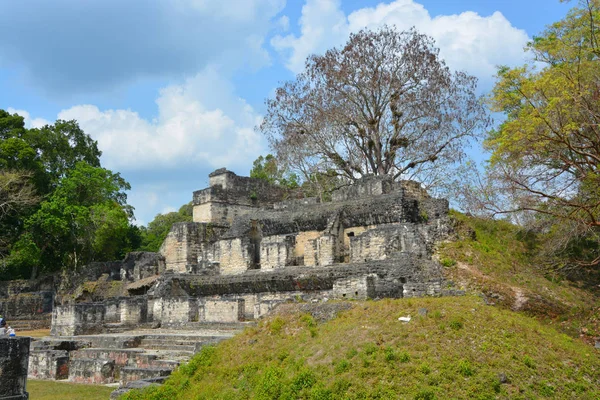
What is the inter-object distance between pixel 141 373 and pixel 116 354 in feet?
10.7

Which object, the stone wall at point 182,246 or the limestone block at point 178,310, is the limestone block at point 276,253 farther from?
the stone wall at point 182,246

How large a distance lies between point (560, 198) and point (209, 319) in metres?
10.7

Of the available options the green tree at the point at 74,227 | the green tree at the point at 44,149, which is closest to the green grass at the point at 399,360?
the green tree at the point at 74,227

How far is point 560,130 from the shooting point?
12.6 meters

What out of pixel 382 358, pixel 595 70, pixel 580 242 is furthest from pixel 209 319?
pixel 595 70

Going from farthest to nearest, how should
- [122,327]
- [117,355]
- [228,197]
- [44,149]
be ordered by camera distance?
[44,149], [228,197], [122,327], [117,355]

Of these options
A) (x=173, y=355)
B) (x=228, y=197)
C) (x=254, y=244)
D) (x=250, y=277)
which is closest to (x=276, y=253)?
(x=250, y=277)

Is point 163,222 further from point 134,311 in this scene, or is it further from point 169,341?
point 169,341

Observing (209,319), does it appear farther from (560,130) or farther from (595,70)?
(595,70)

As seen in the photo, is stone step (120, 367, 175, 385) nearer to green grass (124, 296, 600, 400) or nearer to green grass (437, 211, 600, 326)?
green grass (124, 296, 600, 400)

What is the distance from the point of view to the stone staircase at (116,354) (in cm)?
1250

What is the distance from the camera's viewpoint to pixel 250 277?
19.0 meters

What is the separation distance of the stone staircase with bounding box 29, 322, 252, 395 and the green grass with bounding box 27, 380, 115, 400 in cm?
47

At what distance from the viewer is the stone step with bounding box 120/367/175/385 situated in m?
11.0
